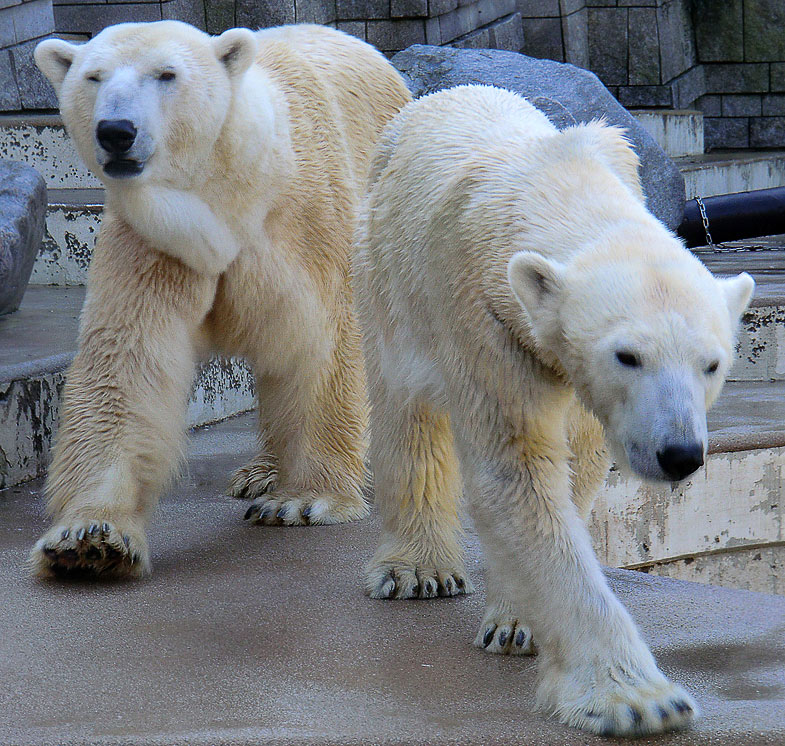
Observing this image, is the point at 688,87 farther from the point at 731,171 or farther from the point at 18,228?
the point at 18,228

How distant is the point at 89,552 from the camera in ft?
8.51

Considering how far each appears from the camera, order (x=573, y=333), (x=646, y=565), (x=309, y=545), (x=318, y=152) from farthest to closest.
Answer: (x=646, y=565) < (x=318, y=152) < (x=309, y=545) < (x=573, y=333)

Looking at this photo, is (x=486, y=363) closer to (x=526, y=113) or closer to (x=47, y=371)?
(x=526, y=113)

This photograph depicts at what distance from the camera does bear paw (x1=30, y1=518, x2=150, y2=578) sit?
259 cm

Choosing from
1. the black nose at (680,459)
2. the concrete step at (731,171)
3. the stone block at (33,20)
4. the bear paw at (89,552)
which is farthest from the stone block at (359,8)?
the black nose at (680,459)

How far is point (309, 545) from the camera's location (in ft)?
9.57

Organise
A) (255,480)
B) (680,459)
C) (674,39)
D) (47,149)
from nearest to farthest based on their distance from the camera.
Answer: (680,459), (255,480), (47,149), (674,39)

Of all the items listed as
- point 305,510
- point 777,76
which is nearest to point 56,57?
point 305,510

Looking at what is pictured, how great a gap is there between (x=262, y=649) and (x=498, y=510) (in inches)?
23.2

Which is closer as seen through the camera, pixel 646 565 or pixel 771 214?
pixel 646 565

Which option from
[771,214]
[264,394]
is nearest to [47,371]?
[264,394]

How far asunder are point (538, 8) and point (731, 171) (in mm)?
1892

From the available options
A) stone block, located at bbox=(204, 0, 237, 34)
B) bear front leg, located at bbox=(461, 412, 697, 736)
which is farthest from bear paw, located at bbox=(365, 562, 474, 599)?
stone block, located at bbox=(204, 0, 237, 34)

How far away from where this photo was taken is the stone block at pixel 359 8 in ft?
24.0
